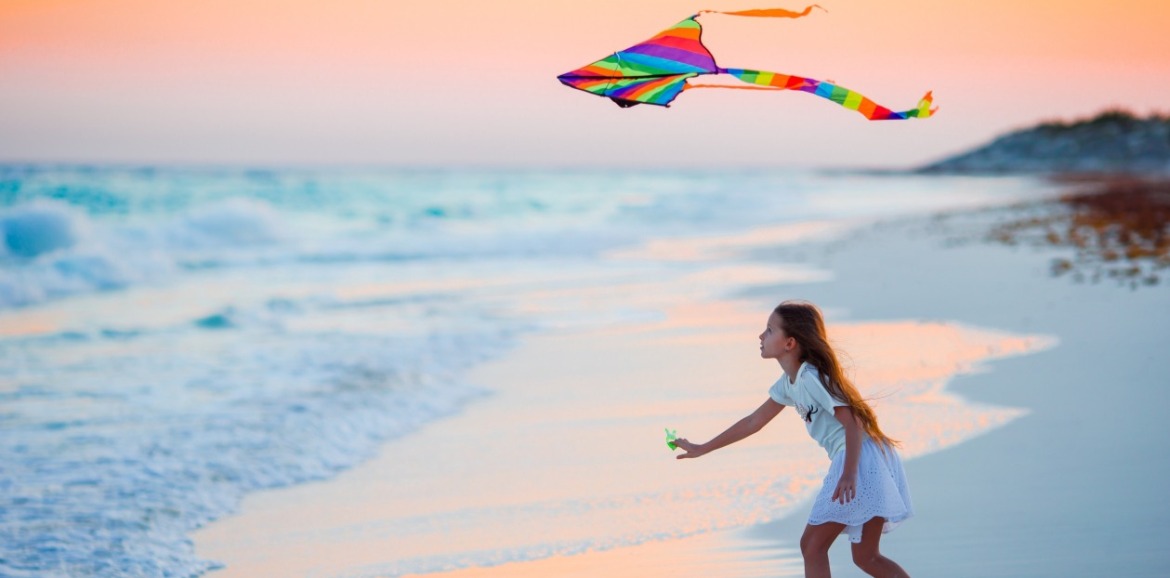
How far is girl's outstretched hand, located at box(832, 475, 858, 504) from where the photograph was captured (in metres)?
3.41

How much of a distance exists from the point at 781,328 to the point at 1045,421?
11.1 ft

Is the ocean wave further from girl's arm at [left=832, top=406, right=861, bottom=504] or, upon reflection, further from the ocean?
girl's arm at [left=832, top=406, right=861, bottom=504]

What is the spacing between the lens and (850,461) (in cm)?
341

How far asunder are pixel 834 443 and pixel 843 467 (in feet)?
0.47

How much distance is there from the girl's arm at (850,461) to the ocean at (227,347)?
5.24ft

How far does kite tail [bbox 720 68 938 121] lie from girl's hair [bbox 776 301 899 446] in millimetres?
651

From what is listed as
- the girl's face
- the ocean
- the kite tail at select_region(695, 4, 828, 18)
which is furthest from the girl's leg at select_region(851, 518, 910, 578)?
the kite tail at select_region(695, 4, 828, 18)

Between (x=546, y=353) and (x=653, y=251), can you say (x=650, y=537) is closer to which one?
(x=546, y=353)

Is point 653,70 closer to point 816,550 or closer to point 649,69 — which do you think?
point 649,69

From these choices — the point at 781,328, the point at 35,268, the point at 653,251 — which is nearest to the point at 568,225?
the point at 653,251

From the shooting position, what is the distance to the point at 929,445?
5.98 m

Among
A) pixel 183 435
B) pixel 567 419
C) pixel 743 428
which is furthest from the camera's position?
pixel 567 419

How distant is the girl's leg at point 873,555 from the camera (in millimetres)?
3531

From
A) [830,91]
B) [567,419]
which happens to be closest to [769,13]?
[830,91]
